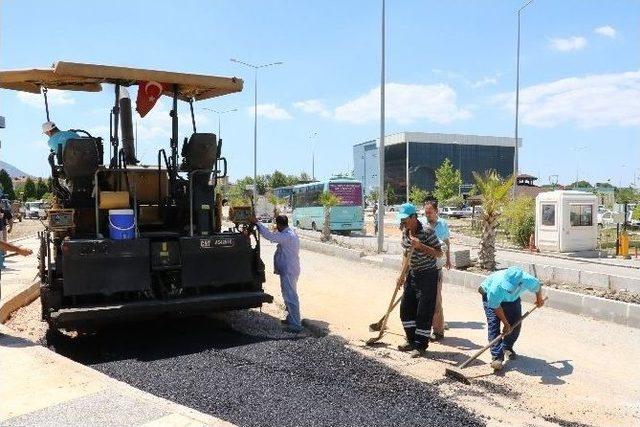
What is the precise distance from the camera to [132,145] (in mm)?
7547

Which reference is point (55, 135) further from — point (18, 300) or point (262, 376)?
point (262, 376)

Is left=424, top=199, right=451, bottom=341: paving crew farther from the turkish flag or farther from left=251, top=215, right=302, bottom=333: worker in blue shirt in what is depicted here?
the turkish flag

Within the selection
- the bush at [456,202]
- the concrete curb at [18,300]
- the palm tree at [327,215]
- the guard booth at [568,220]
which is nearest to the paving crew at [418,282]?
the concrete curb at [18,300]

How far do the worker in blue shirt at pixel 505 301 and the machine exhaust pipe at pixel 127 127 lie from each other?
181 inches

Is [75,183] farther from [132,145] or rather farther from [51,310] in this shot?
[51,310]

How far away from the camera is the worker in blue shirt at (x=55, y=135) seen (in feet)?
23.1

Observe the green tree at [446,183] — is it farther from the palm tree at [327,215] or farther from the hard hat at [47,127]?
the hard hat at [47,127]

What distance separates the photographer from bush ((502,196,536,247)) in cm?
2067

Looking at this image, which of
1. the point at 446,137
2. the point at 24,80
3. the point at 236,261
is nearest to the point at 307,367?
the point at 236,261

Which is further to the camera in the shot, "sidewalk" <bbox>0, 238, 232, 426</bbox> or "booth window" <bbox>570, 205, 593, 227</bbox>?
"booth window" <bbox>570, 205, 593, 227</bbox>

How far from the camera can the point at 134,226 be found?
21.9 feet

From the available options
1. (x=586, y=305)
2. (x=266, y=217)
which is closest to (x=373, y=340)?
(x=586, y=305)

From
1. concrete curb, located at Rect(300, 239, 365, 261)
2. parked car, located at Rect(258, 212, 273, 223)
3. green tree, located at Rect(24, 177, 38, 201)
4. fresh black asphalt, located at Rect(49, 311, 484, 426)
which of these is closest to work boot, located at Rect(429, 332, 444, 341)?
fresh black asphalt, located at Rect(49, 311, 484, 426)

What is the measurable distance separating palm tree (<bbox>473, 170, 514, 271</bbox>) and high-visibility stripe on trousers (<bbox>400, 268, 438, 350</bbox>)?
6.86 m
